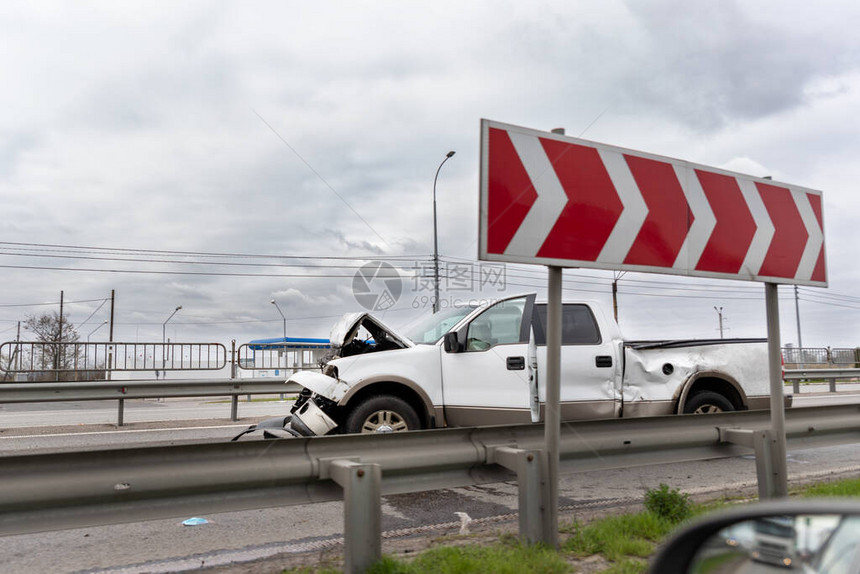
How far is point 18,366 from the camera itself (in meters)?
11.6

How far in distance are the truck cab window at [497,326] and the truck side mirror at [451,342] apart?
6.7 inches

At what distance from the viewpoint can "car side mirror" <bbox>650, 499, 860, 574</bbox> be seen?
3.73 feet

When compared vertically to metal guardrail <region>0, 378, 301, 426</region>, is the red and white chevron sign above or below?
above

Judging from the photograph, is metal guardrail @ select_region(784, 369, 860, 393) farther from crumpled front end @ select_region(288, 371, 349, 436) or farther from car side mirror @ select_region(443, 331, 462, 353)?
crumpled front end @ select_region(288, 371, 349, 436)

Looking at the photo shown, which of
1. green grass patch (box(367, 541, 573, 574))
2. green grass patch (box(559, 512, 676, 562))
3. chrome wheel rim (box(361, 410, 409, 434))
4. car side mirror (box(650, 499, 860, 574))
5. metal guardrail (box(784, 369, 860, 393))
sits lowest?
green grass patch (box(559, 512, 676, 562))

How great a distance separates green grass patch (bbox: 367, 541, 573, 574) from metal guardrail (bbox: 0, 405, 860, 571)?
99mm

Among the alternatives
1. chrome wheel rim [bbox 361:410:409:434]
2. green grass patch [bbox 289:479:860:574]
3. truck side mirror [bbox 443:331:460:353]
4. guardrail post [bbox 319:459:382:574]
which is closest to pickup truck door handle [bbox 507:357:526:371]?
truck side mirror [bbox 443:331:460:353]

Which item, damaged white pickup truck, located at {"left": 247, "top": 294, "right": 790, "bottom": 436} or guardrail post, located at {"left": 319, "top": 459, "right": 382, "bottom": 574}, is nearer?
guardrail post, located at {"left": 319, "top": 459, "right": 382, "bottom": 574}

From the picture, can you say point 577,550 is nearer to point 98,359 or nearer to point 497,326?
point 497,326

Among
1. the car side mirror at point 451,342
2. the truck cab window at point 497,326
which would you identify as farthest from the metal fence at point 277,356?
the car side mirror at point 451,342

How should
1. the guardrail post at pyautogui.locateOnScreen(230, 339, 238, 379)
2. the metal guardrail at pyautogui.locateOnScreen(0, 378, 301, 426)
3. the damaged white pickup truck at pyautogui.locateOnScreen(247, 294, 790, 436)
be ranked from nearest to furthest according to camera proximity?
1. the damaged white pickup truck at pyautogui.locateOnScreen(247, 294, 790, 436)
2. the metal guardrail at pyautogui.locateOnScreen(0, 378, 301, 426)
3. the guardrail post at pyautogui.locateOnScreen(230, 339, 238, 379)

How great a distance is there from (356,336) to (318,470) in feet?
10.8

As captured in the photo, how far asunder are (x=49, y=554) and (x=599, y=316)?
517 cm

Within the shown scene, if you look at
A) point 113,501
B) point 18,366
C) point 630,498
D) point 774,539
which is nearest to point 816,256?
point 630,498
